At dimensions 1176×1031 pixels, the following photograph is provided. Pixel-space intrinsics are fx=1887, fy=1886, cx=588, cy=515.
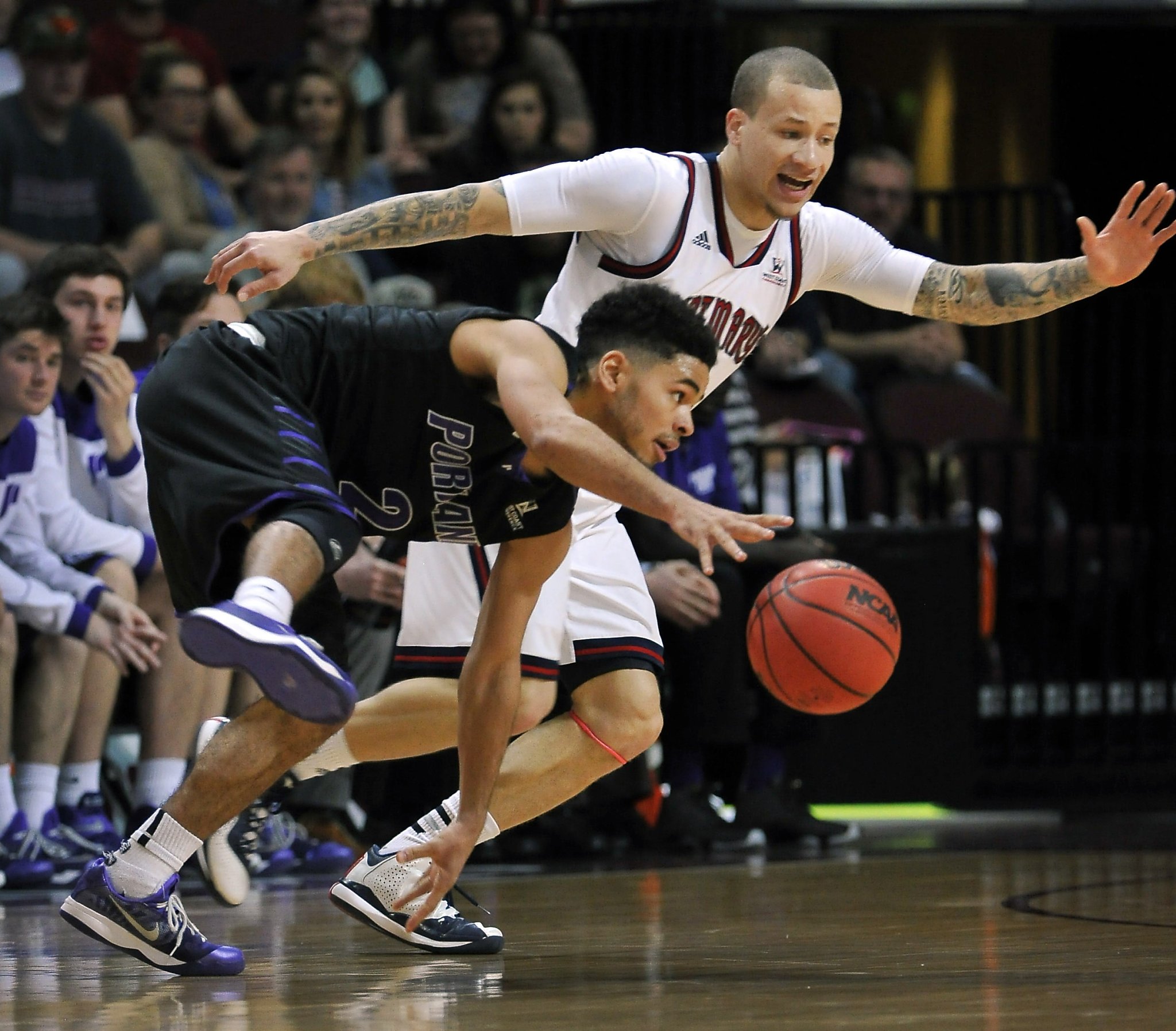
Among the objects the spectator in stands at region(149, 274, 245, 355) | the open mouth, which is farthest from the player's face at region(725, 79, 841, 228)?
the spectator in stands at region(149, 274, 245, 355)

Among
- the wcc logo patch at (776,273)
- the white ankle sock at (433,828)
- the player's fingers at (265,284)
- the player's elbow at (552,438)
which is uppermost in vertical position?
the wcc logo patch at (776,273)

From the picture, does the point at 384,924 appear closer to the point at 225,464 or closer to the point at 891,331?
the point at 225,464

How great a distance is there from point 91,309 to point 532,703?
103 inches

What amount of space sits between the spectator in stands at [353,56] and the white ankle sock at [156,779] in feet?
13.3

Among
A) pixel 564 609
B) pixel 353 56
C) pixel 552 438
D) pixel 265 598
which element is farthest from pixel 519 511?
pixel 353 56

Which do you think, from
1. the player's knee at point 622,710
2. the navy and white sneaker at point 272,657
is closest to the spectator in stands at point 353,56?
the player's knee at point 622,710

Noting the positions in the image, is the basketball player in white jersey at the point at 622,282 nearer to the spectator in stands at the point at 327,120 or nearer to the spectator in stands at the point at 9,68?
the spectator in stands at the point at 327,120

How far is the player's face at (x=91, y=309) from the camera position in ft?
21.1

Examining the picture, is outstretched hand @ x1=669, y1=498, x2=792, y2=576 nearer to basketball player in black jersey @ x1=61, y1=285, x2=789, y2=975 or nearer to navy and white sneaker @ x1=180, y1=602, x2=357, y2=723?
basketball player in black jersey @ x1=61, y1=285, x2=789, y2=975

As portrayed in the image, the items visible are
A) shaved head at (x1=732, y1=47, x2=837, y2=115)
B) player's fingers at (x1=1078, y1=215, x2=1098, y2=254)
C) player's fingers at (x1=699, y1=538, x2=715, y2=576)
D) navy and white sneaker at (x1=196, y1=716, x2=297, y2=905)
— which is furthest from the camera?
shaved head at (x1=732, y1=47, x2=837, y2=115)

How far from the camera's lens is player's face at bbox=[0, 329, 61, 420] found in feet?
19.9

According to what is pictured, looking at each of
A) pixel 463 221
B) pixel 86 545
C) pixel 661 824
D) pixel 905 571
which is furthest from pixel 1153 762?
pixel 463 221

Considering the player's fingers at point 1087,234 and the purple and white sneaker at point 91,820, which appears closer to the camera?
the player's fingers at point 1087,234

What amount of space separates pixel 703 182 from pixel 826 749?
3.78 m
